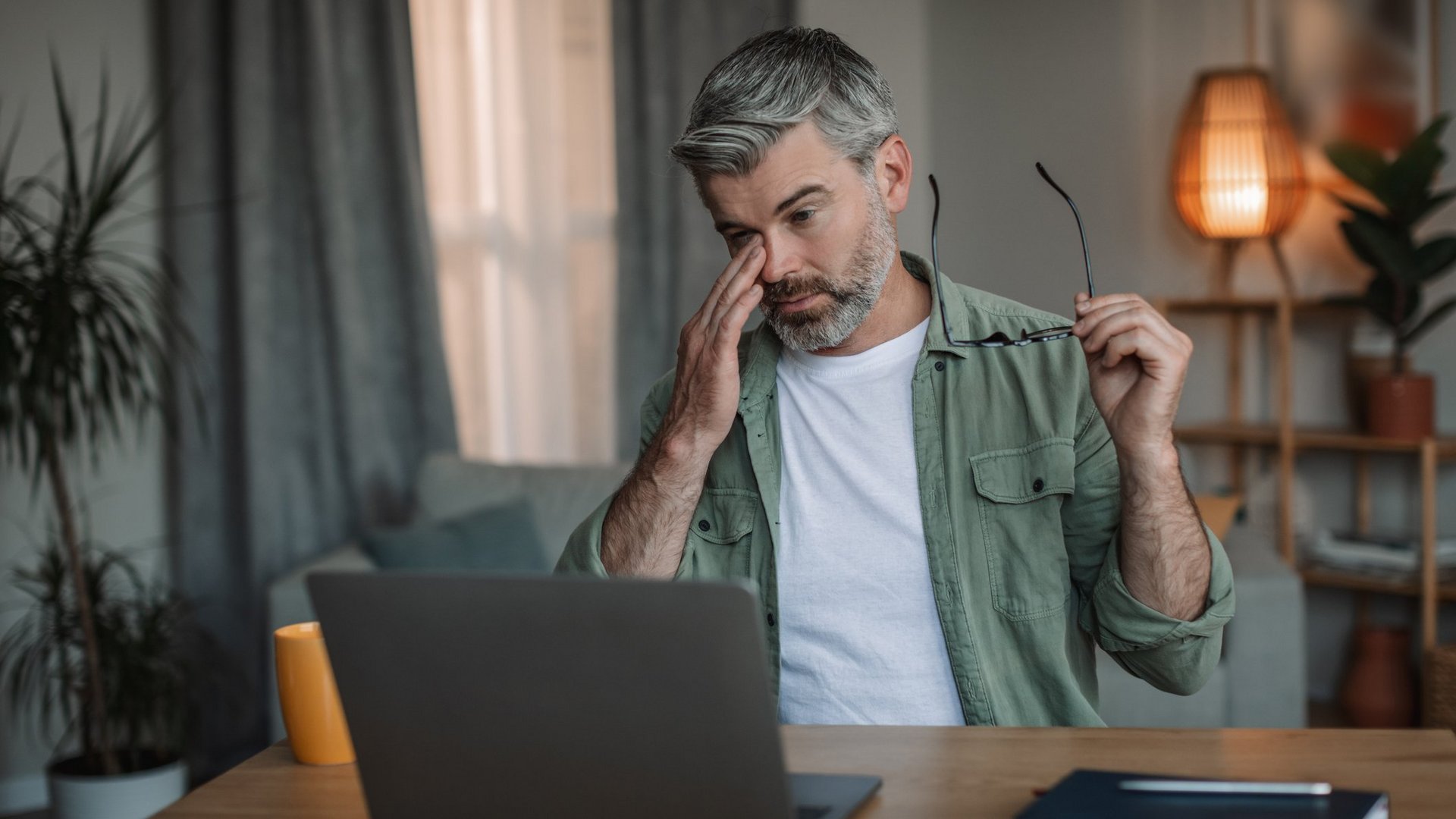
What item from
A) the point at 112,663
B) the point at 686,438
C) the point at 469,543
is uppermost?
the point at 686,438

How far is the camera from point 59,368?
275cm

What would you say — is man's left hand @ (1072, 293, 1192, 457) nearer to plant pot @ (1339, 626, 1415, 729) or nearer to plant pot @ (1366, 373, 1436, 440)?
plant pot @ (1366, 373, 1436, 440)

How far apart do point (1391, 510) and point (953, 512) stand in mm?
2707

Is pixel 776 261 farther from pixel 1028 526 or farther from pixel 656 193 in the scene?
pixel 656 193

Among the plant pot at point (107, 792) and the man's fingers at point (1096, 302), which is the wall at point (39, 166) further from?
the man's fingers at point (1096, 302)

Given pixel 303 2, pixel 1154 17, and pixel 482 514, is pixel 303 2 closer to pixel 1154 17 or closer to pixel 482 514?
pixel 482 514

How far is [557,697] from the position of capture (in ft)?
2.64

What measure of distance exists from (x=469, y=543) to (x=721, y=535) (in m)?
1.58

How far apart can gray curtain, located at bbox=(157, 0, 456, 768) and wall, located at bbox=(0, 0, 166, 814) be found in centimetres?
6

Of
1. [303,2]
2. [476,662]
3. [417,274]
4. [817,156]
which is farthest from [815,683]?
[303,2]

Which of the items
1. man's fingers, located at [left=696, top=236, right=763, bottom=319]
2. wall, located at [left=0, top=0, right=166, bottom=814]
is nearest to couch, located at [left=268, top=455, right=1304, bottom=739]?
wall, located at [left=0, top=0, right=166, bottom=814]

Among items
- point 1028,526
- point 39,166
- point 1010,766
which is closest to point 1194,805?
point 1010,766

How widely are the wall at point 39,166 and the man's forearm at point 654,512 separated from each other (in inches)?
78.6

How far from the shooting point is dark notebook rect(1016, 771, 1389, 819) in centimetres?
81
